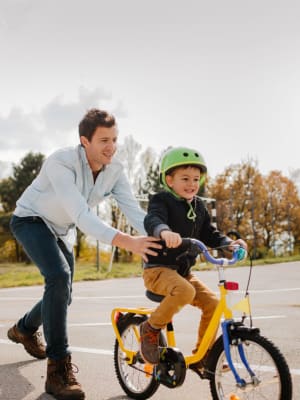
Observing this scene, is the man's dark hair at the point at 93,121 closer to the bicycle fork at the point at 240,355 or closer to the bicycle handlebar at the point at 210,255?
the bicycle handlebar at the point at 210,255

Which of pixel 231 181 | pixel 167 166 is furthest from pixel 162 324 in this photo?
pixel 231 181

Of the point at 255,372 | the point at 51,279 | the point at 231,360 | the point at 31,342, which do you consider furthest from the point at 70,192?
the point at 31,342

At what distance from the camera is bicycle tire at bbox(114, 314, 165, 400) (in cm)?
361

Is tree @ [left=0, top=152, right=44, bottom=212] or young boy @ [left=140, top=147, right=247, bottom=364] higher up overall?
tree @ [left=0, top=152, right=44, bottom=212]

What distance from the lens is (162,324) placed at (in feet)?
10.9

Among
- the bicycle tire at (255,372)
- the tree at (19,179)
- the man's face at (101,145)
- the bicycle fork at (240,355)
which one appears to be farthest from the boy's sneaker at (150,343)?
the tree at (19,179)

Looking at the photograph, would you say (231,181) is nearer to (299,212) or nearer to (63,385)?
(299,212)

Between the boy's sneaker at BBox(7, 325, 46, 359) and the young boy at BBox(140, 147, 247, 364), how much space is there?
1.73m

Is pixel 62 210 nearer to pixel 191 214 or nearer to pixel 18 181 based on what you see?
pixel 191 214

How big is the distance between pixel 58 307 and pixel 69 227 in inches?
28.2

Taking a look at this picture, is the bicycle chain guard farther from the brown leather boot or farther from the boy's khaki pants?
the brown leather boot

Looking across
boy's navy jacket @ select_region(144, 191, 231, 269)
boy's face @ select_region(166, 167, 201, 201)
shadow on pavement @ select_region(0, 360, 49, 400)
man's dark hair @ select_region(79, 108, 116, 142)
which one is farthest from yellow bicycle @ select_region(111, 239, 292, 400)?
man's dark hair @ select_region(79, 108, 116, 142)

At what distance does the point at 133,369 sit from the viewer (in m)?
3.79

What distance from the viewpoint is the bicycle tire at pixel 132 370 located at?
361 centimetres
